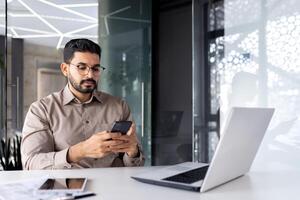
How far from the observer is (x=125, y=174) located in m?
1.15

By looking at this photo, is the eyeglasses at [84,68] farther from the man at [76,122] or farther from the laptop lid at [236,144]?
the laptop lid at [236,144]

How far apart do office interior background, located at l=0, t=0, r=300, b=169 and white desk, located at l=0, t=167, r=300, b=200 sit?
5.85 feet

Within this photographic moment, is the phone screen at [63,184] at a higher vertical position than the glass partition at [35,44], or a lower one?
lower

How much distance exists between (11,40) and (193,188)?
9.24 feet

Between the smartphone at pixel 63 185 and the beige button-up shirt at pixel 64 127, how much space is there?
36 cm

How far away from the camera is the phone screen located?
885mm

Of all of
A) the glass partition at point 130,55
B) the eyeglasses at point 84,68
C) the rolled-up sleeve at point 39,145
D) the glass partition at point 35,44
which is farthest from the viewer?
the glass partition at point 130,55

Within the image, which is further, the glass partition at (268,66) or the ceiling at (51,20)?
the ceiling at (51,20)

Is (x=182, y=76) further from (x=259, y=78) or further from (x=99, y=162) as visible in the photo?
(x=99, y=162)

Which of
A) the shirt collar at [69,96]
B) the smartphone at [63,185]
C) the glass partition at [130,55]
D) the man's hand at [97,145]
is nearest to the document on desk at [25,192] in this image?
the smartphone at [63,185]

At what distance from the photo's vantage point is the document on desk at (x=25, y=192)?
2.63ft

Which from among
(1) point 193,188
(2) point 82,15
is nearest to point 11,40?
(2) point 82,15

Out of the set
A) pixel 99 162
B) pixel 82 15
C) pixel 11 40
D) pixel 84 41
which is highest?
pixel 82 15

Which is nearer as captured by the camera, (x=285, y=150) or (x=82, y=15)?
(x=285, y=150)
